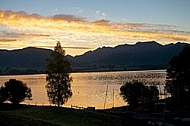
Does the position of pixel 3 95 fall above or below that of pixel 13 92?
below

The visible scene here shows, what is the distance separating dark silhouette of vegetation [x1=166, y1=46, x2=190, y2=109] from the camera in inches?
2625

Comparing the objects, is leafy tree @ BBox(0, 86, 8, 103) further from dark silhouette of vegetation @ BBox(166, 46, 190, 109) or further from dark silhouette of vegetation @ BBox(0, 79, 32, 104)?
dark silhouette of vegetation @ BBox(166, 46, 190, 109)

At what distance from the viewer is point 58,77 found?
60781mm

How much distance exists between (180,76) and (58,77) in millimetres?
27352

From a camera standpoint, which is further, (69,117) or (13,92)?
(13,92)

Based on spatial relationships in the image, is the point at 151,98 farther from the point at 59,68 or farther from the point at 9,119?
the point at 9,119

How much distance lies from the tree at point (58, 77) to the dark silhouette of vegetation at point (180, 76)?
77.7ft

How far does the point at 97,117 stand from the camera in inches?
1810

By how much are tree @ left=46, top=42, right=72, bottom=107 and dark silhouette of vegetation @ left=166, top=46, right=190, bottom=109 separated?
23.7 meters

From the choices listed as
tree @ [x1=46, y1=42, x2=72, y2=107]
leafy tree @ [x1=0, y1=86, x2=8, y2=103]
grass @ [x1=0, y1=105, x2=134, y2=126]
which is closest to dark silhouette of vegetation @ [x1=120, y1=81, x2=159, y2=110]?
tree @ [x1=46, y1=42, x2=72, y2=107]

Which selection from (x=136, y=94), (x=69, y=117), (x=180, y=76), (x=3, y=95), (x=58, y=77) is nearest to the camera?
(x=69, y=117)

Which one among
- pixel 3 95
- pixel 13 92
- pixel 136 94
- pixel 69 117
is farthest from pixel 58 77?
pixel 3 95

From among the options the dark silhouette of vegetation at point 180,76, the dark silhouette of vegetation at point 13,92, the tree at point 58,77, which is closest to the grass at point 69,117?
the tree at point 58,77

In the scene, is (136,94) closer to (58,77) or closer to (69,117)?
(58,77)
